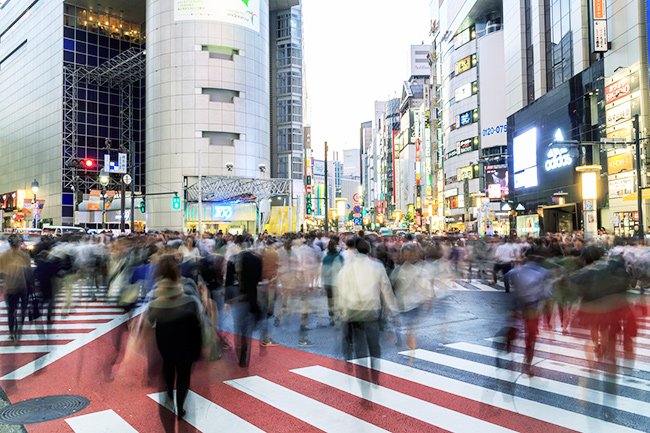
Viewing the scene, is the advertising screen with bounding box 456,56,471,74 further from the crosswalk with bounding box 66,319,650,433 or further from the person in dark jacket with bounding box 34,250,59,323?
the person in dark jacket with bounding box 34,250,59,323

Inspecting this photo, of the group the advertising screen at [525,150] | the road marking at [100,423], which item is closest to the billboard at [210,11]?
the advertising screen at [525,150]

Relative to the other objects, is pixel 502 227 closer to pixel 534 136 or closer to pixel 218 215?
pixel 534 136

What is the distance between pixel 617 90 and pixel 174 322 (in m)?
31.0

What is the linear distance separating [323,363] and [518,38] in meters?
50.4

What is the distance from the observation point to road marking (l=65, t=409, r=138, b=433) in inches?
→ 201

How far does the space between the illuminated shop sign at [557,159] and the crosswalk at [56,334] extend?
32.1m

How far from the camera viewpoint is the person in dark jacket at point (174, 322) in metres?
4.67

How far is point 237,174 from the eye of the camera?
49.9m

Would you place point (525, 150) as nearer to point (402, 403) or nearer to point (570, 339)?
point (570, 339)

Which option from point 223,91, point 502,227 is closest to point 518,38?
point 502,227

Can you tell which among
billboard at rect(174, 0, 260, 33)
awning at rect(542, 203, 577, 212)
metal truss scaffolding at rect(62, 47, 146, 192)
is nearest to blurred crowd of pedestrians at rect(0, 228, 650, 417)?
awning at rect(542, 203, 577, 212)

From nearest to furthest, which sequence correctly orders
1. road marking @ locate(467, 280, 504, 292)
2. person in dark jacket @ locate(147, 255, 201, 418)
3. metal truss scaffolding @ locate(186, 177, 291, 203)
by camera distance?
person in dark jacket @ locate(147, 255, 201, 418) < road marking @ locate(467, 280, 504, 292) < metal truss scaffolding @ locate(186, 177, 291, 203)

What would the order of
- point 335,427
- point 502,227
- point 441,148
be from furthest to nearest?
point 441,148, point 502,227, point 335,427

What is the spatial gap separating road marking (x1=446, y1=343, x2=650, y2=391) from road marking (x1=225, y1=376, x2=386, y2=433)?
286 centimetres
